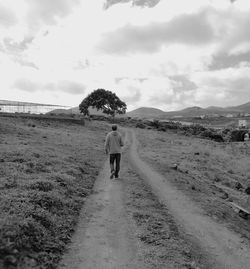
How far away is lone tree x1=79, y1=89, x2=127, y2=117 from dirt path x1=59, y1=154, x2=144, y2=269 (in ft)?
345

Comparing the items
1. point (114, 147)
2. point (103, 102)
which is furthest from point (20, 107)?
point (114, 147)

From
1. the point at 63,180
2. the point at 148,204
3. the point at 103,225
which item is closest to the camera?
the point at 103,225

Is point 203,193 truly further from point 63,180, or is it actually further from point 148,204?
point 63,180

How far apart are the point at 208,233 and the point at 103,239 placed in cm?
354

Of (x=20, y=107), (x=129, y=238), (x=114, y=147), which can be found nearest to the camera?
(x=129, y=238)

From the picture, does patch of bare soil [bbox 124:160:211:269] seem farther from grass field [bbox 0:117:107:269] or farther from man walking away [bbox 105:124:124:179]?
man walking away [bbox 105:124:124:179]

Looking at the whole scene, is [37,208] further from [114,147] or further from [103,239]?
[114,147]

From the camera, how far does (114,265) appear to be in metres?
7.62

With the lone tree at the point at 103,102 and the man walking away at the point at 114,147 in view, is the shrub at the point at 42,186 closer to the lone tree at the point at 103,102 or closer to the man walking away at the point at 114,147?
the man walking away at the point at 114,147

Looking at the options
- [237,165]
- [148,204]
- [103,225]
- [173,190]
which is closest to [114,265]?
[103,225]

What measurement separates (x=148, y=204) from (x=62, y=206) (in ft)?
11.2

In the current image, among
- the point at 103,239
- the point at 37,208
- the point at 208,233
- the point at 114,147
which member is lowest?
the point at 208,233

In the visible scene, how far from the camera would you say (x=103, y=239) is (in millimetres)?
9102

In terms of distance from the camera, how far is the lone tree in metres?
117
